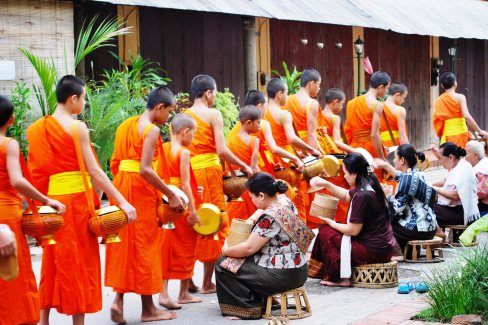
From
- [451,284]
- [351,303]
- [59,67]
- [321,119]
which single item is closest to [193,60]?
[59,67]

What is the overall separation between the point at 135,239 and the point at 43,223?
111cm

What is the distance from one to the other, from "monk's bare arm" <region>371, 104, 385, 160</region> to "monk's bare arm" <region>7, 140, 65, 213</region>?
5635 millimetres

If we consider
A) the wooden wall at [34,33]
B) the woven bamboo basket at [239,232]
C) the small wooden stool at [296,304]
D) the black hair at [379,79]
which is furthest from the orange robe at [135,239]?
the black hair at [379,79]

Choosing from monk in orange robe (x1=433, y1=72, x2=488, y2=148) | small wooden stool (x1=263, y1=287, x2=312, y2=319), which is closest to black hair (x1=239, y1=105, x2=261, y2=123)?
small wooden stool (x1=263, y1=287, x2=312, y2=319)

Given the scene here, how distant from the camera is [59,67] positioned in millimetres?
11297

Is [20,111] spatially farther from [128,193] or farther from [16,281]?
[16,281]

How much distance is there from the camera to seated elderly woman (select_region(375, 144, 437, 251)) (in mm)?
9078

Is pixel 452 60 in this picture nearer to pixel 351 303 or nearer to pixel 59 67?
pixel 59 67

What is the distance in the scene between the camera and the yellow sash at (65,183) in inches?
247

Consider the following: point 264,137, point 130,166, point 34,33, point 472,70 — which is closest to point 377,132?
point 264,137

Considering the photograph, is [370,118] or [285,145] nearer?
[285,145]

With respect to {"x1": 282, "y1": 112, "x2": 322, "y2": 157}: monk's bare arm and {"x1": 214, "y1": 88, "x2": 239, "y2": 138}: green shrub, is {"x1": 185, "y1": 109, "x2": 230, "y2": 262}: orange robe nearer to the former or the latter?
{"x1": 282, "y1": 112, "x2": 322, "y2": 157}: monk's bare arm

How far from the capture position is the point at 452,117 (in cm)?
1256

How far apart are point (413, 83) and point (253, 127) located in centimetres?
1430
